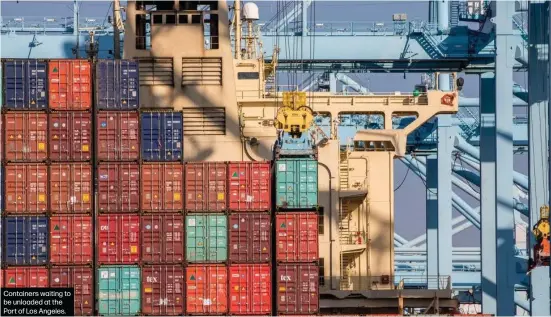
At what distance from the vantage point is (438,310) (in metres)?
55.0

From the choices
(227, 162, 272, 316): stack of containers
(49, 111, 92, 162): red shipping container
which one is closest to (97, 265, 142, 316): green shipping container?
(227, 162, 272, 316): stack of containers

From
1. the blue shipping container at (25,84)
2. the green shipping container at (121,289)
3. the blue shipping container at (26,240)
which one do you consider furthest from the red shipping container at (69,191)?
the blue shipping container at (25,84)

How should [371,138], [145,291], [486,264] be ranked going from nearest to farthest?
[145,291]
[371,138]
[486,264]

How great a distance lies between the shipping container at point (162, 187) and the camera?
4747cm

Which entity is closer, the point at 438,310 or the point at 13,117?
the point at 13,117

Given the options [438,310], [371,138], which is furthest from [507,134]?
[438,310]

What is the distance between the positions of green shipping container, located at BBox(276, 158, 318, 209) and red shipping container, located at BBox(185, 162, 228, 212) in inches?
56.0

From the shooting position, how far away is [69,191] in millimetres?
47406

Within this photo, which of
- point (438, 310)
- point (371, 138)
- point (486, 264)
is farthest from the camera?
point (486, 264)

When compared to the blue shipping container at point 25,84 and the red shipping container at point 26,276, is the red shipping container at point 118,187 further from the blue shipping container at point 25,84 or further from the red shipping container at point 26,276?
the blue shipping container at point 25,84

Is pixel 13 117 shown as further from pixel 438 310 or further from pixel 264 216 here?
pixel 438 310

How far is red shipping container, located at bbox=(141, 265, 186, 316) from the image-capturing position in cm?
4709

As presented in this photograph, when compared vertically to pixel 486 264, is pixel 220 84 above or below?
above

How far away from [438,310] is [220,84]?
29.8 feet
